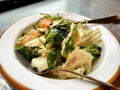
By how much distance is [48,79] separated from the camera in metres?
0.63

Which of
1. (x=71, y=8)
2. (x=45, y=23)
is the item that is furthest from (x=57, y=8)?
(x=45, y=23)

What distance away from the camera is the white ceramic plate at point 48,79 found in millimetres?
613

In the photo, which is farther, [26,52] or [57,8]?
[57,8]

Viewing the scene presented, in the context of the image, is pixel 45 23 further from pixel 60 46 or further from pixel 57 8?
pixel 57 8

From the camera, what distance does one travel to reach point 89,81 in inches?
24.8

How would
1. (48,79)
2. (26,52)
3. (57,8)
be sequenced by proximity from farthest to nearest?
(57,8), (26,52), (48,79)

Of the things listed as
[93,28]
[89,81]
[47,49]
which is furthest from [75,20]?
[89,81]

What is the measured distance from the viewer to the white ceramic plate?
61 cm

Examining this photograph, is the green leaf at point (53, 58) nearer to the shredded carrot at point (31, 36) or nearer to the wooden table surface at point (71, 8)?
the shredded carrot at point (31, 36)

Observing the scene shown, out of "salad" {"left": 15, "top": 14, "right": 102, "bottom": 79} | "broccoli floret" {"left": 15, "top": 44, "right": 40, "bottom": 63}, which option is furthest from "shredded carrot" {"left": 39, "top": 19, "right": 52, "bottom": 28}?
"broccoli floret" {"left": 15, "top": 44, "right": 40, "bottom": 63}

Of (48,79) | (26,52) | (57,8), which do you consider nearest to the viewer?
(48,79)

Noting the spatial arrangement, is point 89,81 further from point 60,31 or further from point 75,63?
point 60,31

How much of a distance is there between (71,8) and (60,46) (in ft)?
1.78

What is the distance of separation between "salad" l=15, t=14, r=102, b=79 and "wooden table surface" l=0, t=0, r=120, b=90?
1.11 ft
